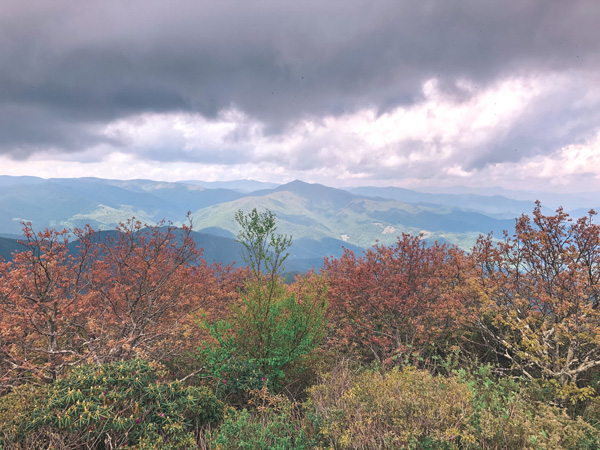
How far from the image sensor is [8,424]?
176 inches

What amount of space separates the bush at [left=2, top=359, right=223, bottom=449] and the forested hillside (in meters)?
0.03

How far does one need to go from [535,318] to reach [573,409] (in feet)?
6.52

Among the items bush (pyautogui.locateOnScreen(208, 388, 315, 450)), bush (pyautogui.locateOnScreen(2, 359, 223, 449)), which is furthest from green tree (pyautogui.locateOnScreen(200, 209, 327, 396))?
bush (pyautogui.locateOnScreen(2, 359, 223, 449))

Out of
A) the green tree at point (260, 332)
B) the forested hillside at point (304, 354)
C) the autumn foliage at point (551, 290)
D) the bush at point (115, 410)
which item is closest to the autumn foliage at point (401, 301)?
the forested hillside at point (304, 354)

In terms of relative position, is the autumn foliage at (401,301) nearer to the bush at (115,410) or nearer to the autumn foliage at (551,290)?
the autumn foliage at (551,290)

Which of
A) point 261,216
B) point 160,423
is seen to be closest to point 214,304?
point 261,216

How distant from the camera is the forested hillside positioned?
14.3 feet

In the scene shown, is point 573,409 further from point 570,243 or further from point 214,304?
point 214,304

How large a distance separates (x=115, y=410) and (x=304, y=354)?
417cm

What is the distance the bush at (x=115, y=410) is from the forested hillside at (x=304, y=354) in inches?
1.2

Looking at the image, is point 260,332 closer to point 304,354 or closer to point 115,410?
point 304,354

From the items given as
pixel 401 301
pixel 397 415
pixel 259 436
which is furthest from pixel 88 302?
pixel 401 301

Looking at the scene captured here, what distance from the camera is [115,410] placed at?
468 cm

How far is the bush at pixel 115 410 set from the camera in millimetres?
4258
